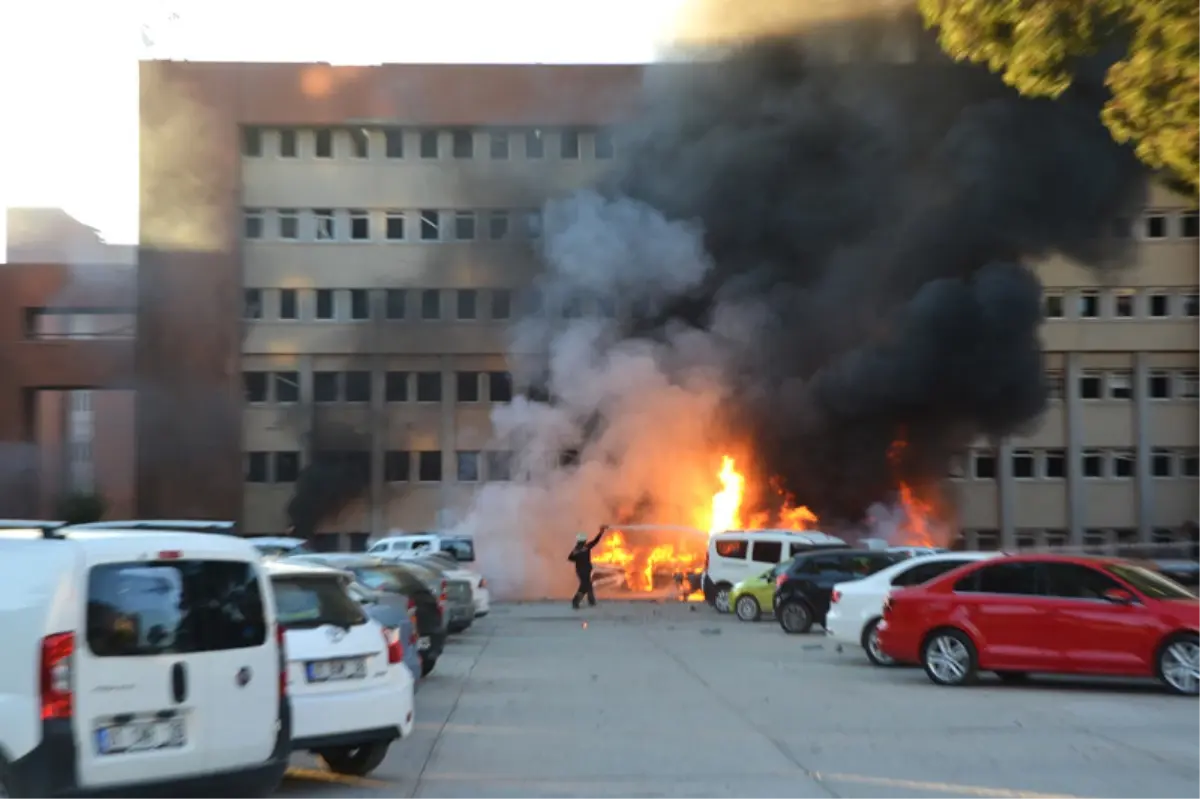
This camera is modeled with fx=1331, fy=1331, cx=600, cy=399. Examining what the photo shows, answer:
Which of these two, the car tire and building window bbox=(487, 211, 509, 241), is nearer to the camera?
the car tire

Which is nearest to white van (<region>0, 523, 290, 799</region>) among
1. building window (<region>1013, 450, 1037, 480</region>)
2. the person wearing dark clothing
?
the person wearing dark clothing

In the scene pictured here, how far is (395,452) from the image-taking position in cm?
4572

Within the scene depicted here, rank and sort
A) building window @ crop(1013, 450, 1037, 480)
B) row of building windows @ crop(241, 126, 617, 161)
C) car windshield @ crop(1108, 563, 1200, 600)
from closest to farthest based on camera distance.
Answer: car windshield @ crop(1108, 563, 1200, 600) → row of building windows @ crop(241, 126, 617, 161) → building window @ crop(1013, 450, 1037, 480)

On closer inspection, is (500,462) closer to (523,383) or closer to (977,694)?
(523,383)

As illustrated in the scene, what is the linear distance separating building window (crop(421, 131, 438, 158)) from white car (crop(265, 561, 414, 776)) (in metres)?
38.2

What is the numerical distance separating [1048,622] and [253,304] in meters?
37.9

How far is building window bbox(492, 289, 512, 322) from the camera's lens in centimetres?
4425

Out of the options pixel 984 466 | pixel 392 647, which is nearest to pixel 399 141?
pixel 984 466

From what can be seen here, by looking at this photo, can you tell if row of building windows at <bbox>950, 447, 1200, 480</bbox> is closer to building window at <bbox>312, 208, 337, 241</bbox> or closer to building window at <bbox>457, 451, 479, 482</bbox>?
building window at <bbox>457, 451, 479, 482</bbox>

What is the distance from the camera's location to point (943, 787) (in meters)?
8.10

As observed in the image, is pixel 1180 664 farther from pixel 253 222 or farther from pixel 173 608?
pixel 253 222

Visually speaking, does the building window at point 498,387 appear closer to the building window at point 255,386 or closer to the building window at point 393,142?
the building window at point 255,386

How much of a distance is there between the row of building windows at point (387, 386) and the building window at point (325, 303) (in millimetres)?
2038

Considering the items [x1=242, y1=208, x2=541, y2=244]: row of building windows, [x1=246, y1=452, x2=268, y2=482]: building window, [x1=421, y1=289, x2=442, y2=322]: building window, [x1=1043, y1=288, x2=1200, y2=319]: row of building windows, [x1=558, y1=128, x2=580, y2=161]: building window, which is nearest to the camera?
[x1=558, y1=128, x2=580, y2=161]: building window
